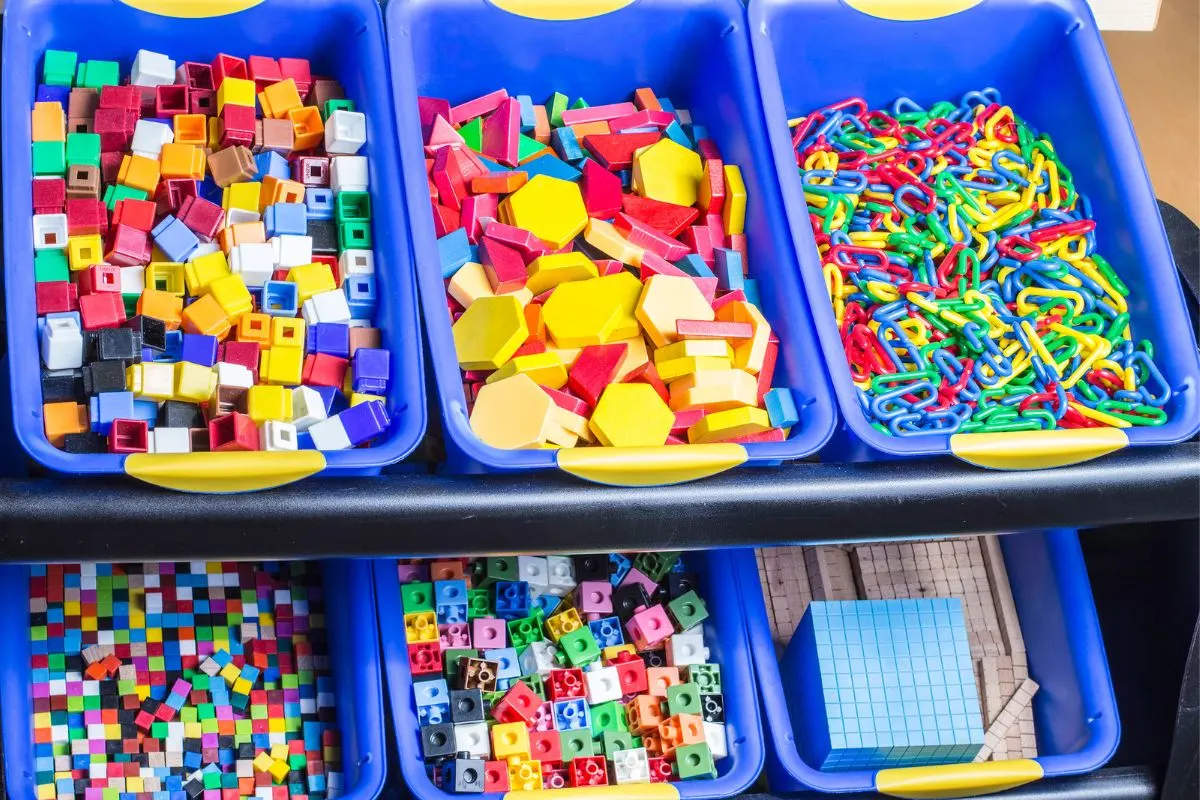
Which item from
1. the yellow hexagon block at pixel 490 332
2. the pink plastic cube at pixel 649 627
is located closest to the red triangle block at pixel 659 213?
the yellow hexagon block at pixel 490 332

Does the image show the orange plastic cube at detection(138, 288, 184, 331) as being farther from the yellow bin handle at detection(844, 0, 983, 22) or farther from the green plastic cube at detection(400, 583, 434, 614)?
the yellow bin handle at detection(844, 0, 983, 22)

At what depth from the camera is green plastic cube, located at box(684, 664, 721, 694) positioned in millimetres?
1461

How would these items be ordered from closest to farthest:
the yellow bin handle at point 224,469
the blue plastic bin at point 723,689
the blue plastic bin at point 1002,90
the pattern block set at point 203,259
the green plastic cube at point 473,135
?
1. the yellow bin handle at point 224,469
2. the pattern block set at point 203,259
3. the blue plastic bin at point 723,689
4. the blue plastic bin at point 1002,90
5. the green plastic cube at point 473,135

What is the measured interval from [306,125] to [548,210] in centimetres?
29

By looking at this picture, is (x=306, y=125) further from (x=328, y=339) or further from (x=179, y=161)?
(x=328, y=339)

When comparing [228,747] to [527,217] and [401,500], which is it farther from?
[527,217]

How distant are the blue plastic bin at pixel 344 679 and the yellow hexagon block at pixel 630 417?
303mm

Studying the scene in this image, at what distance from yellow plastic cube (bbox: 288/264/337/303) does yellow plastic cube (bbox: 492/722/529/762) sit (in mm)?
497

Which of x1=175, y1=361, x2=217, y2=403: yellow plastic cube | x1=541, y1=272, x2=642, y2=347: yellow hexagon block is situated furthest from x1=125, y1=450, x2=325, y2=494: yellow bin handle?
x1=541, y1=272, x2=642, y2=347: yellow hexagon block

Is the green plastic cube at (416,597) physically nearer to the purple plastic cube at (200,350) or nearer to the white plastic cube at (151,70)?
the purple plastic cube at (200,350)

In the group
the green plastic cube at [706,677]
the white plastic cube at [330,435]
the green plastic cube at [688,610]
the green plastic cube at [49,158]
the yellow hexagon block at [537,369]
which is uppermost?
the green plastic cube at [49,158]

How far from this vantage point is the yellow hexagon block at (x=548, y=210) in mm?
1476

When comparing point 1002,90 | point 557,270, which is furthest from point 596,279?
point 1002,90

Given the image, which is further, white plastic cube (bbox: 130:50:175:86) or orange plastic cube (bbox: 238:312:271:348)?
white plastic cube (bbox: 130:50:175:86)
